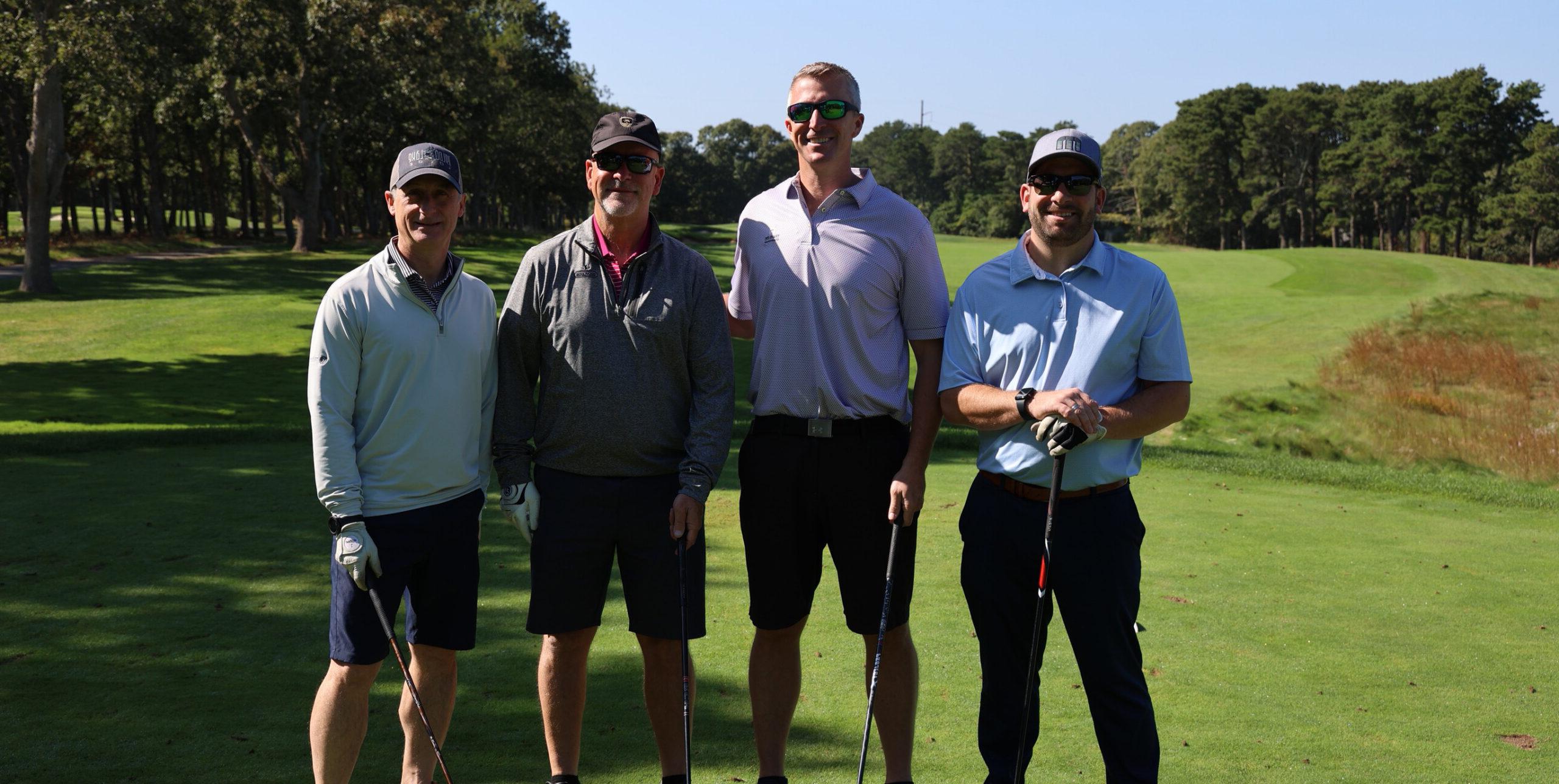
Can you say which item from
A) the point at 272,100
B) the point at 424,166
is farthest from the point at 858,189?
the point at 272,100

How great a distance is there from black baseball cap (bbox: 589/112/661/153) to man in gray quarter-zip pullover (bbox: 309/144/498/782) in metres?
0.44

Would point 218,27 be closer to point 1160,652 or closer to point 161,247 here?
point 161,247

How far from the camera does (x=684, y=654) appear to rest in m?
3.52

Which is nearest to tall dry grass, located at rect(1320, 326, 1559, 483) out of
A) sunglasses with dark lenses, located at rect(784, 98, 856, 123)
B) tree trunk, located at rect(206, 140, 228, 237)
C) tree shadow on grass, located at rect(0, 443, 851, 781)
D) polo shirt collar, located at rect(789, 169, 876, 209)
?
tree shadow on grass, located at rect(0, 443, 851, 781)

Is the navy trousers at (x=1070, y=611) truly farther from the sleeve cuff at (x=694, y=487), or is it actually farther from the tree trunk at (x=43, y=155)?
the tree trunk at (x=43, y=155)

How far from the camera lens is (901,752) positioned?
3.57 m

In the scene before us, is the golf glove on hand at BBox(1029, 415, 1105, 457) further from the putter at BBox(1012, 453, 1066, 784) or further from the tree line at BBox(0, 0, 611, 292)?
the tree line at BBox(0, 0, 611, 292)

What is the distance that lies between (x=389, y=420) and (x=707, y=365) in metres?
0.94

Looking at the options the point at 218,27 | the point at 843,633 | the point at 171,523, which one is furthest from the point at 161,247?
the point at 843,633

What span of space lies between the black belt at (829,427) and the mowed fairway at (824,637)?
1031 millimetres

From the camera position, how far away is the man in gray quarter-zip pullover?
10.7ft

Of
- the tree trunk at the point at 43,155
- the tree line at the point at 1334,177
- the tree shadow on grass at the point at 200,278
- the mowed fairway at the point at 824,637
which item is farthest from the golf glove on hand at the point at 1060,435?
the tree line at the point at 1334,177

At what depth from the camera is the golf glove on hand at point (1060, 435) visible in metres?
3.12

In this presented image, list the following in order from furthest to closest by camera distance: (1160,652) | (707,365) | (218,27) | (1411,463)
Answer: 1. (218,27)
2. (1411,463)
3. (1160,652)
4. (707,365)
